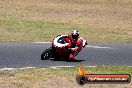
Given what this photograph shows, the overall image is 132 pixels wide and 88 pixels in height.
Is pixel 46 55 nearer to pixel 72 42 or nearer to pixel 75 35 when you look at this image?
pixel 72 42

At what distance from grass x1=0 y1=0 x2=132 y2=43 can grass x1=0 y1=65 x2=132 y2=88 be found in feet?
35.2

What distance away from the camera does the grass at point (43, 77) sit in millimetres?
15023

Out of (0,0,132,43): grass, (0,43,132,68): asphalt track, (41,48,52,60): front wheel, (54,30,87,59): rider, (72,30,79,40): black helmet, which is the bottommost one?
(0,0,132,43): grass

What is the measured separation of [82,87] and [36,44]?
38.8 ft

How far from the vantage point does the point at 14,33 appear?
108 ft

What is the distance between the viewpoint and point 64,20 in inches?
1602

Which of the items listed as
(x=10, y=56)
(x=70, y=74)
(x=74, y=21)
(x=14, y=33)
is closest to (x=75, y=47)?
(x=10, y=56)

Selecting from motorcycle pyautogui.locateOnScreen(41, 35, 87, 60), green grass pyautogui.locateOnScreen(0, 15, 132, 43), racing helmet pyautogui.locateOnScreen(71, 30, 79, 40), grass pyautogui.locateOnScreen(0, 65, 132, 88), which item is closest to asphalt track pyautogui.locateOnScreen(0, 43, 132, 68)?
motorcycle pyautogui.locateOnScreen(41, 35, 87, 60)

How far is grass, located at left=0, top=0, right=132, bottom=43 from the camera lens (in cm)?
3225

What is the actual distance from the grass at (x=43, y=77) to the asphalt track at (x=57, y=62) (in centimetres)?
186

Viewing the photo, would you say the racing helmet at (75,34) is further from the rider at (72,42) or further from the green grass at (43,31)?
the green grass at (43,31)

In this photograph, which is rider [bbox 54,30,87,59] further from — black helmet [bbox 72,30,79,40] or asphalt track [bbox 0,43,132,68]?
asphalt track [bbox 0,43,132,68]

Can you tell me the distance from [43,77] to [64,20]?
2482 cm

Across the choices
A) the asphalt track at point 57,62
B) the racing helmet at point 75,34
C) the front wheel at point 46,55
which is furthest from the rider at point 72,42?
the front wheel at point 46,55
